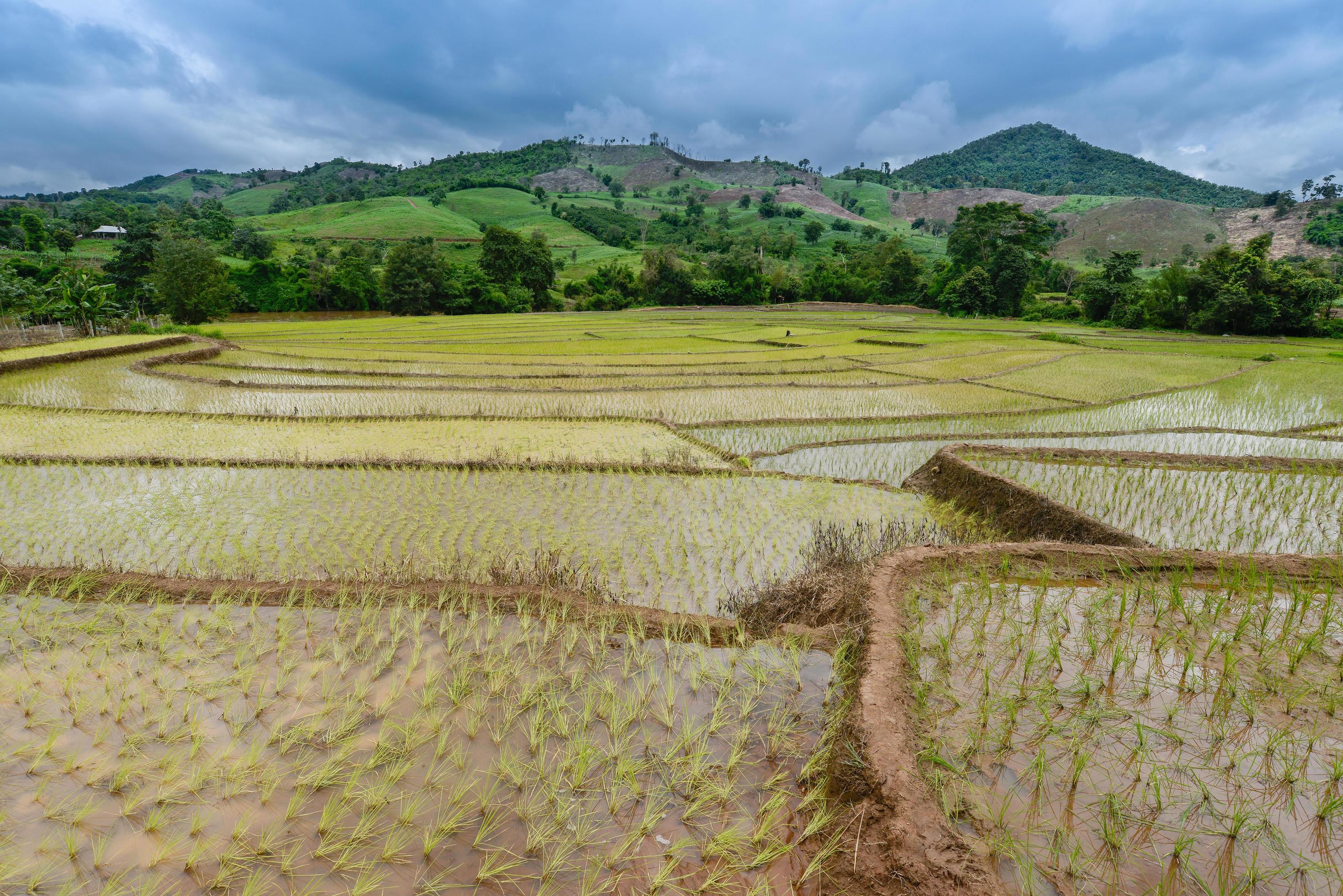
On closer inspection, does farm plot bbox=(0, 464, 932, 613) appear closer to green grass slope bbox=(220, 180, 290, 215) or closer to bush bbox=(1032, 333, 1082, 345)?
bush bbox=(1032, 333, 1082, 345)

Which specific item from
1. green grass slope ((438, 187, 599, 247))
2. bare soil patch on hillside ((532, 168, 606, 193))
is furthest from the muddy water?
bare soil patch on hillside ((532, 168, 606, 193))

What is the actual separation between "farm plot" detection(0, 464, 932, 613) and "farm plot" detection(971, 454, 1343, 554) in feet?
5.25

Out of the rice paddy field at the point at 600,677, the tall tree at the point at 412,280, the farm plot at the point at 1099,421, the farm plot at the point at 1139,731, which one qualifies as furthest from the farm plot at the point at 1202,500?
the tall tree at the point at 412,280

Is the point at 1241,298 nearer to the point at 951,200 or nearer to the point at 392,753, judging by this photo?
the point at 392,753

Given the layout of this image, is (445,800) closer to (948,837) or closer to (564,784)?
(564,784)

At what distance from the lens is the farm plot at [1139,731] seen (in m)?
1.86

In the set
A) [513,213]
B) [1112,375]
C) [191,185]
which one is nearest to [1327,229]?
[1112,375]

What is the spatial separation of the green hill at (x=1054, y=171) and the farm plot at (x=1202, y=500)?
380 feet

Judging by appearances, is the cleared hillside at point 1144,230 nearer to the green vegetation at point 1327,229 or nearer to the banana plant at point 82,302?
Answer: the green vegetation at point 1327,229

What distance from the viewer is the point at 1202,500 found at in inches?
231

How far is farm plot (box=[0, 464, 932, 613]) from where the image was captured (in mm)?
4414

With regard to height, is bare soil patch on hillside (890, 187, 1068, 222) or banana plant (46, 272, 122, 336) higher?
bare soil patch on hillside (890, 187, 1068, 222)

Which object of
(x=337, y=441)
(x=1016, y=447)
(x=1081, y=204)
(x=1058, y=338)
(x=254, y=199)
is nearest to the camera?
(x=1016, y=447)

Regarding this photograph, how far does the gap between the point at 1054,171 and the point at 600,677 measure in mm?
180804
